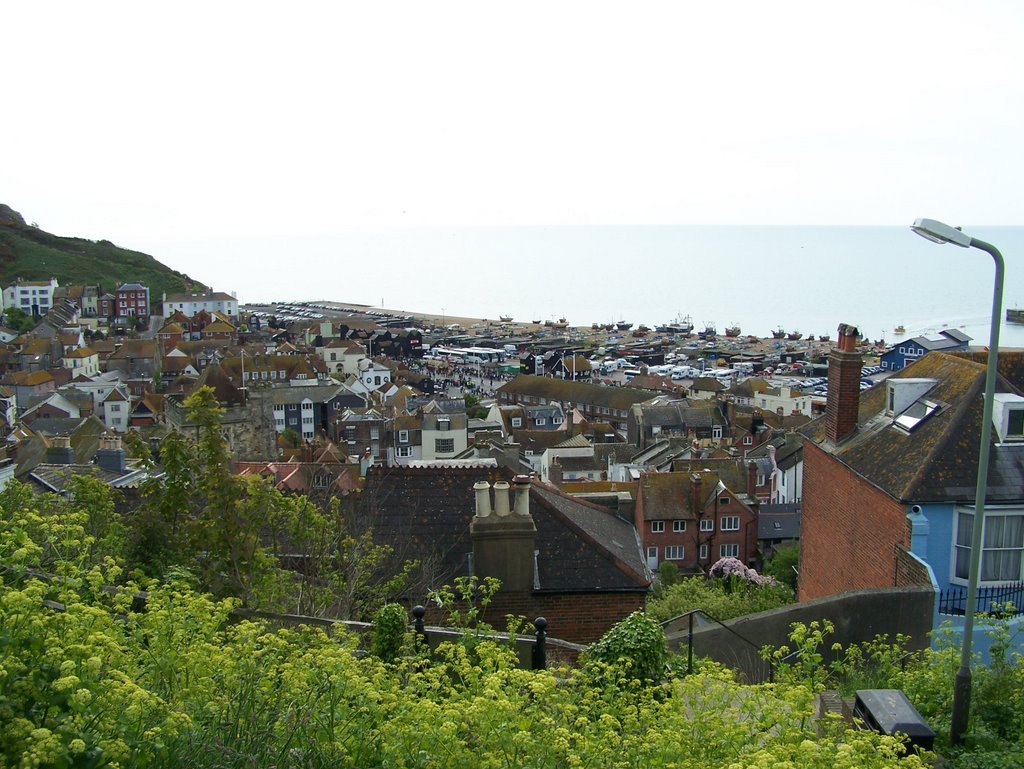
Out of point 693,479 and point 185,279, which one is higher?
point 185,279

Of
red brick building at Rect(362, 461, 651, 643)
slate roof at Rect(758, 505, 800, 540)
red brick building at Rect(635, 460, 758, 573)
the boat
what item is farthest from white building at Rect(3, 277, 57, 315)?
red brick building at Rect(362, 461, 651, 643)

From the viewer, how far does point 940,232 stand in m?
8.70

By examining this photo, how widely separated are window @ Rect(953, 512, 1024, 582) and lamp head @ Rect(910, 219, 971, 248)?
25.7ft

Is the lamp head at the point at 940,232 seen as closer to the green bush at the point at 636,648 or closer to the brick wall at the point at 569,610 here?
the green bush at the point at 636,648

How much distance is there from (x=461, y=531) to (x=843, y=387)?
27.0ft

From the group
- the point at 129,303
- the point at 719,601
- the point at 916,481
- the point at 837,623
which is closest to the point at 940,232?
the point at 837,623

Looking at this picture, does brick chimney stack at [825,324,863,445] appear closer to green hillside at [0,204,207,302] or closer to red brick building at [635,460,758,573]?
red brick building at [635,460,758,573]

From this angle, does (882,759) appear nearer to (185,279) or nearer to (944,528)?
(944,528)

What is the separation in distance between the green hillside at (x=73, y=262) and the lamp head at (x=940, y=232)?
148460 millimetres

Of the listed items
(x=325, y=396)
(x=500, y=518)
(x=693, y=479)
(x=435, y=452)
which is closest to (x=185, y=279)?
(x=325, y=396)

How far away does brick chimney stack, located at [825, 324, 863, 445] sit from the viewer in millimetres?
18234

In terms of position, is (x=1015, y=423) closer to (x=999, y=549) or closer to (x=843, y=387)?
(x=999, y=549)

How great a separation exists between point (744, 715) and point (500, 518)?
289 inches

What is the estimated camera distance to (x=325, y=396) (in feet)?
238
